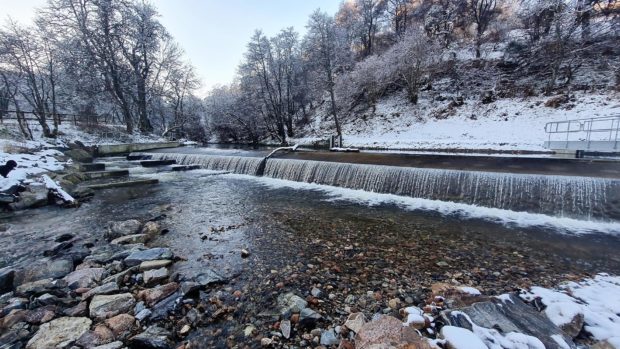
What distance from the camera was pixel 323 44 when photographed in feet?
62.9

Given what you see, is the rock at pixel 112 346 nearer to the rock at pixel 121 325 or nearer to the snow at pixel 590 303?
the rock at pixel 121 325

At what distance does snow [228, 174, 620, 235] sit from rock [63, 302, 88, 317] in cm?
607

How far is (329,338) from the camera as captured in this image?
253cm

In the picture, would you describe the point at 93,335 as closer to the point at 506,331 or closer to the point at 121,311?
the point at 121,311

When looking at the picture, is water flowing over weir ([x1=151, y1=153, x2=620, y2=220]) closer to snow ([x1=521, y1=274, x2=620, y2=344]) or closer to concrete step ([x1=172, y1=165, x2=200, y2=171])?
snow ([x1=521, y1=274, x2=620, y2=344])

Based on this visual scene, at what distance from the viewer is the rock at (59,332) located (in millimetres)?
2413

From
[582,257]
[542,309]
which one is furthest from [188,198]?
[582,257]

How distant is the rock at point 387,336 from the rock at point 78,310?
9.58ft

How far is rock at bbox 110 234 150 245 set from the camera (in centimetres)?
485

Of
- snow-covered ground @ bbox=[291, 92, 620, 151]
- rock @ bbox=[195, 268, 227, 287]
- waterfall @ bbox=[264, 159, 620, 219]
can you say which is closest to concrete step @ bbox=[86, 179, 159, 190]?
waterfall @ bbox=[264, 159, 620, 219]

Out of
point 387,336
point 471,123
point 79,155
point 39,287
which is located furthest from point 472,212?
point 79,155

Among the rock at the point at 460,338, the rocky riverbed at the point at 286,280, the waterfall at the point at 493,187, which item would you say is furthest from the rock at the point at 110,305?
the waterfall at the point at 493,187

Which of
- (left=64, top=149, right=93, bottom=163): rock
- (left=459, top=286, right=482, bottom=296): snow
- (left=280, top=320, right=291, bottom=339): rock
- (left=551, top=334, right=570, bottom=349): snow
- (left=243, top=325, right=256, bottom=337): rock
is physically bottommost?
(left=243, top=325, right=256, bottom=337): rock

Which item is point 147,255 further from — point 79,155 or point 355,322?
point 79,155
